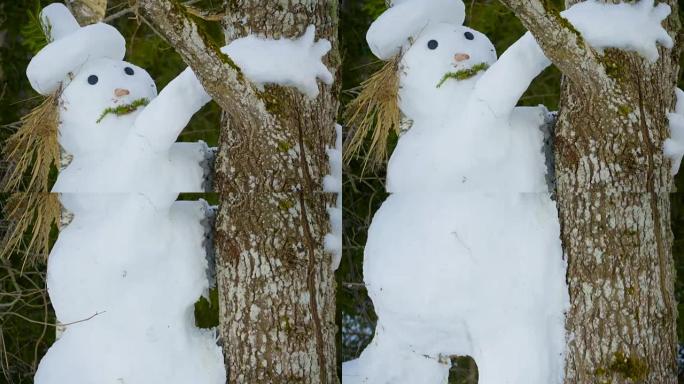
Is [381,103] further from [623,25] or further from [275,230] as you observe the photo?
[623,25]

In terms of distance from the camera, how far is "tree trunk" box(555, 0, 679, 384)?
2152mm

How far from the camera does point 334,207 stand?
7.97 ft

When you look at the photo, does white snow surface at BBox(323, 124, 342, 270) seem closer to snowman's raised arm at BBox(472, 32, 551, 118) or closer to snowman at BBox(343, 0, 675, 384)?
snowman at BBox(343, 0, 675, 384)

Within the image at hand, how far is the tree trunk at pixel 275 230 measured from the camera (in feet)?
7.66

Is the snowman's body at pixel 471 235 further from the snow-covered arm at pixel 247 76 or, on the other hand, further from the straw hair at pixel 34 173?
the straw hair at pixel 34 173

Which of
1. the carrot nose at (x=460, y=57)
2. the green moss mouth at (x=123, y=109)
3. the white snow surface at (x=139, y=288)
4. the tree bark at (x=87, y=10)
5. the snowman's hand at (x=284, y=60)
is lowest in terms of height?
the white snow surface at (x=139, y=288)

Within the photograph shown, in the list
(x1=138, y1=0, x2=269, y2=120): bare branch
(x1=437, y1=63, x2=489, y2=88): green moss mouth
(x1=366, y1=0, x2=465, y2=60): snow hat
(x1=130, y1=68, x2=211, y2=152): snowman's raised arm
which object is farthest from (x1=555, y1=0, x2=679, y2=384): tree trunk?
(x1=130, y1=68, x2=211, y2=152): snowman's raised arm

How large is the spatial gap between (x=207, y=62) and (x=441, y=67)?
1.77ft

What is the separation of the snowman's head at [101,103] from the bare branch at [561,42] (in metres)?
0.93

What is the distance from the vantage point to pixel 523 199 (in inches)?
90.2

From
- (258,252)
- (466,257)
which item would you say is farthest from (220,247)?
(466,257)

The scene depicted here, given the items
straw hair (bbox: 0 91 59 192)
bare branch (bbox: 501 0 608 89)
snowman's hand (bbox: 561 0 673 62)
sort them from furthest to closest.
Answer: straw hair (bbox: 0 91 59 192), snowman's hand (bbox: 561 0 673 62), bare branch (bbox: 501 0 608 89)

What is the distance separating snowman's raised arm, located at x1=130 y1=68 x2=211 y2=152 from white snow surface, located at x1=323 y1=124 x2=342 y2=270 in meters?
0.32

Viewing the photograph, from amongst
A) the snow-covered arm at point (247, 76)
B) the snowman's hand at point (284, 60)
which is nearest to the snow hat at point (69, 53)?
the snow-covered arm at point (247, 76)
